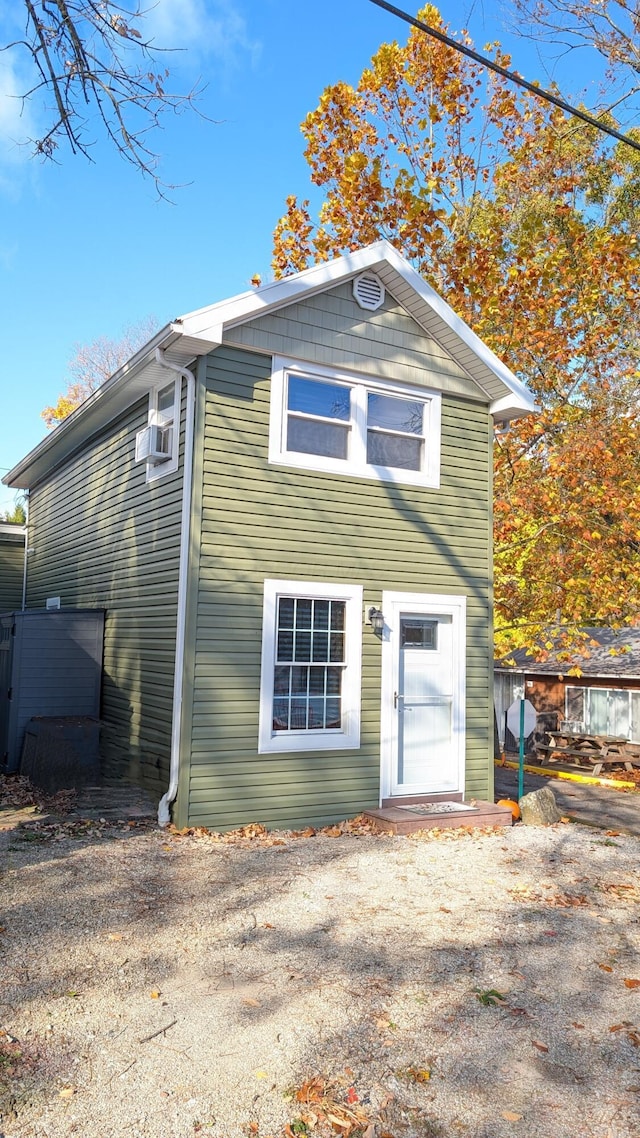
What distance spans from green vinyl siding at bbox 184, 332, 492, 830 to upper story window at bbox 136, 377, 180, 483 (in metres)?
0.64

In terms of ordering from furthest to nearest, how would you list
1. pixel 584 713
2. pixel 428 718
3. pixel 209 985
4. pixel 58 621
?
pixel 584 713, pixel 58 621, pixel 428 718, pixel 209 985

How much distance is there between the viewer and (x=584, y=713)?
2152cm

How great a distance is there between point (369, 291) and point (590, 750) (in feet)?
47.2

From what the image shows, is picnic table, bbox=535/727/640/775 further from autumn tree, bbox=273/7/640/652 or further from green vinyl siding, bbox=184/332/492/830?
green vinyl siding, bbox=184/332/492/830

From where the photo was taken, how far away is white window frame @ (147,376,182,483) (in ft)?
30.6

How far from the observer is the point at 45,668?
1088cm

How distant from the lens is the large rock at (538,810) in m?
10.1

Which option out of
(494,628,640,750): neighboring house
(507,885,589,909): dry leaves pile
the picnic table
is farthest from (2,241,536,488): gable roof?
the picnic table

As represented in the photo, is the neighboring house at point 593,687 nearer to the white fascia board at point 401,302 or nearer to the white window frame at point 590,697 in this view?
the white window frame at point 590,697

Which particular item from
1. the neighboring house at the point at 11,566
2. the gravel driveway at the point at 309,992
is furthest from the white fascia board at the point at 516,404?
the neighboring house at the point at 11,566

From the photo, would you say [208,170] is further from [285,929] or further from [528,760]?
[528,760]

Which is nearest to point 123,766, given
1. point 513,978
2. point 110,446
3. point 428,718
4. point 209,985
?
point 428,718

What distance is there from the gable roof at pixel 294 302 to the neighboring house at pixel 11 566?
5.85 metres

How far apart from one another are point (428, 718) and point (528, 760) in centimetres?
1259
